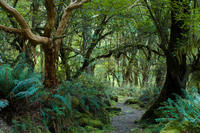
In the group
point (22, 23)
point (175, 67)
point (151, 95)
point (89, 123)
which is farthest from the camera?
point (151, 95)

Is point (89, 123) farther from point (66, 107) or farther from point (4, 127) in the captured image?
point (4, 127)

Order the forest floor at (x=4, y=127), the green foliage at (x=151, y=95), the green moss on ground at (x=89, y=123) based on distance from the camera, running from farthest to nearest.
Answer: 1. the green foliage at (x=151, y=95)
2. the green moss on ground at (x=89, y=123)
3. the forest floor at (x=4, y=127)

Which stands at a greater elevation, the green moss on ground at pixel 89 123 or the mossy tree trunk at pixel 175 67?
the mossy tree trunk at pixel 175 67

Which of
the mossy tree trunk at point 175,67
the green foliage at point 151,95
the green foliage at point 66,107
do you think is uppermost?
the mossy tree trunk at point 175,67

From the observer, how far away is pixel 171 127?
2.91 meters

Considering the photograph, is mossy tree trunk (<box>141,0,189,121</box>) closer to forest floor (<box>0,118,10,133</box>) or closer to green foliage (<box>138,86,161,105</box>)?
green foliage (<box>138,86,161,105</box>)

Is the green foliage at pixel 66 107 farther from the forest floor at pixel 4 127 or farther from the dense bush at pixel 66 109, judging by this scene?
the forest floor at pixel 4 127

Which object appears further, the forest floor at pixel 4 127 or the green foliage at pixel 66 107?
the green foliage at pixel 66 107

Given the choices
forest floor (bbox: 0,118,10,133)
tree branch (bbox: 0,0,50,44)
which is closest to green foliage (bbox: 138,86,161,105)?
tree branch (bbox: 0,0,50,44)

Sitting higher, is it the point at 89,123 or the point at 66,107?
the point at 66,107

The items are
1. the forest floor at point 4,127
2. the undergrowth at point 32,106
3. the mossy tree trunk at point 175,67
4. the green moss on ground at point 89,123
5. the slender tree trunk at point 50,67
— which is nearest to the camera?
the forest floor at point 4,127

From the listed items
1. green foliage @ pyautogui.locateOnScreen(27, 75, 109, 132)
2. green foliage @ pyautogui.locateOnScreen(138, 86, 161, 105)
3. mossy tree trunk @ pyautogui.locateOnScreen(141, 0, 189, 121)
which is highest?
mossy tree trunk @ pyautogui.locateOnScreen(141, 0, 189, 121)

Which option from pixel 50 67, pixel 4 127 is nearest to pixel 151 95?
pixel 50 67

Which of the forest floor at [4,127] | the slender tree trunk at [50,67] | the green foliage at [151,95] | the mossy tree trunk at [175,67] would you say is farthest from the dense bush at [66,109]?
the green foliage at [151,95]
